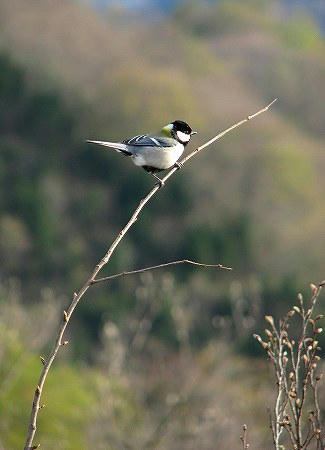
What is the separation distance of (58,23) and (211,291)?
577 inches

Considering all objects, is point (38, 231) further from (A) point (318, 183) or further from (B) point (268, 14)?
(B) point (268, 14)

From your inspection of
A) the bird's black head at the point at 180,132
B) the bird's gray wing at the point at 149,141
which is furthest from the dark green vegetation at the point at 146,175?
the bird's gray wing at the point at 149,141

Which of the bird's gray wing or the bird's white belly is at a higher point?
the bird's gray wing

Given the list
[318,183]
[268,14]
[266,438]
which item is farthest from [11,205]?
[268,14]

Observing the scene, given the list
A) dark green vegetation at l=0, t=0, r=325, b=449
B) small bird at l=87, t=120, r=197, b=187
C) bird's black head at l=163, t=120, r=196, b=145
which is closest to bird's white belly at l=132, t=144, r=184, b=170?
small bird at l=87, t=120, r=197, b=187

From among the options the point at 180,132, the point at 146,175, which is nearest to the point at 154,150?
the point at 180,132

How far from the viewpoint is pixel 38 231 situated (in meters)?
27.5

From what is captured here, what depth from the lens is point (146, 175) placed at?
29.9 meters

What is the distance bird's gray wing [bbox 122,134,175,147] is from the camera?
4973mm

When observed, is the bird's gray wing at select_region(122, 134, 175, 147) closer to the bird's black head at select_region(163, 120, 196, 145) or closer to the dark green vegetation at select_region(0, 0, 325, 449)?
the bird's black head at select_region(163, 120, 196, 145)

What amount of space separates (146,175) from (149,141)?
81.7ft

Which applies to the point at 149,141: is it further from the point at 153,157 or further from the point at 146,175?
the point at 146,175

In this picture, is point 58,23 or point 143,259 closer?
point 143,259

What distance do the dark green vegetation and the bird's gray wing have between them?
47.3ft
